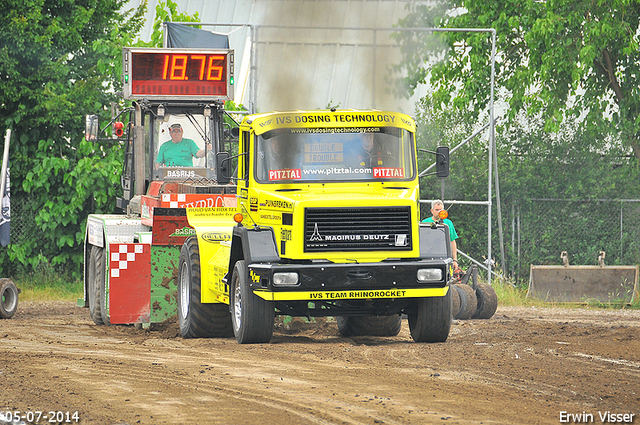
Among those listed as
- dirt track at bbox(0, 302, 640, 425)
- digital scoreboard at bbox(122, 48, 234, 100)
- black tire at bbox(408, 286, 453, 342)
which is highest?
digital scoreboard at bbox(122, 48, 234, 100)

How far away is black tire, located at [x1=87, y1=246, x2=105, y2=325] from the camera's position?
46.2 ft

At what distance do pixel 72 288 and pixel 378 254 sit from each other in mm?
10778

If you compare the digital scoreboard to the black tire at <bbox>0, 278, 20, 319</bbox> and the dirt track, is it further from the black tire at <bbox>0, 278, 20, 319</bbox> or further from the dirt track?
the dirt track

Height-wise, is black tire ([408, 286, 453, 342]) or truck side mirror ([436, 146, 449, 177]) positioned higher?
truck side mirror ([436, 146, 449, 177])

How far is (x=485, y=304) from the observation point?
14.7m

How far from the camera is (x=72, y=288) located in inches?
767

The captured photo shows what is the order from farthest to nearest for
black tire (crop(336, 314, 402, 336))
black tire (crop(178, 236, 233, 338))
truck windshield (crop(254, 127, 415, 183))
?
black tire (crop(336, 314, 402, 336))
black tire (crop(178, 236, 233, 338))
truck windshield (crop(254, 127, 415, 183))

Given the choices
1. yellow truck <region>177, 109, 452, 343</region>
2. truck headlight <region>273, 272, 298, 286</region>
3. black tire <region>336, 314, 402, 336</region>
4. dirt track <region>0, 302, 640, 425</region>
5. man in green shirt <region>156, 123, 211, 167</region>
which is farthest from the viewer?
man in green shirt <region>156, 123, 211, 167</region>

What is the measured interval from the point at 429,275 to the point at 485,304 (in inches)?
180

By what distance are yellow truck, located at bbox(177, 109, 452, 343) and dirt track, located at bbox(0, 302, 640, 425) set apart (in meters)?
0.49

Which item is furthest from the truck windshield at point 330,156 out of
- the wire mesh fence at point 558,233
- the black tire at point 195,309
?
the wire mesh fence at point 558,233

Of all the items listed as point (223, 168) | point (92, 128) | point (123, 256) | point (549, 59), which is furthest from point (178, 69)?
point (549, 59)

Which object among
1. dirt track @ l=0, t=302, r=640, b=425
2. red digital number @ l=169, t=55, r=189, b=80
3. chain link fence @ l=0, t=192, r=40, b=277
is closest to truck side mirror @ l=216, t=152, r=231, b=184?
dirt track @ l=0, t=302, r=640, b=425

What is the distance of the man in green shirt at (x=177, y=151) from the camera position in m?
15.0
